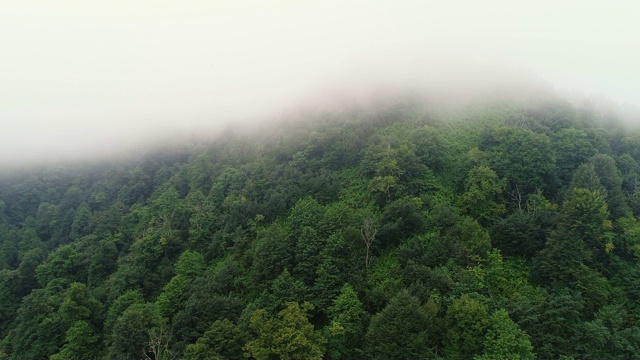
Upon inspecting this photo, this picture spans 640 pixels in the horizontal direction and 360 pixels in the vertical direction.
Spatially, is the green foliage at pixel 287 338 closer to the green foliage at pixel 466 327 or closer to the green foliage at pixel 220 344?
the green foliage at pixel 220 344

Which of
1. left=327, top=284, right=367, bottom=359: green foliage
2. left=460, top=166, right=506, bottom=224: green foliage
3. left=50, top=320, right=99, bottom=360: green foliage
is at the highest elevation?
left=460, top=166, right=506, bottom=224: green foliage

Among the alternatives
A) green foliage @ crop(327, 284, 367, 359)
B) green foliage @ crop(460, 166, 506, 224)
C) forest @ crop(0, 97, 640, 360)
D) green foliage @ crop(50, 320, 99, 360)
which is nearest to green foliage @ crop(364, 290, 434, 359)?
forest @ crop(0, 97, 640, 360)

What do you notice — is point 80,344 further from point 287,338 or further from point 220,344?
point 287,338

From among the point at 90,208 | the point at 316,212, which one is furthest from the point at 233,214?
the point at 90,208

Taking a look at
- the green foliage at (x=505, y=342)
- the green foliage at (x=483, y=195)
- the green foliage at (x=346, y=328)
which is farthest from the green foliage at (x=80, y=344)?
the green foliage at (x=483, y=195)

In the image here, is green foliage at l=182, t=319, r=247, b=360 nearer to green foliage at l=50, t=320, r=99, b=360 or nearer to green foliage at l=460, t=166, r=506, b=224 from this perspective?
green foliage at l=50, t=320, r=99, b=360

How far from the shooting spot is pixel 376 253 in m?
50.0

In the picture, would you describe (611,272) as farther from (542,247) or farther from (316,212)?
(316,212)

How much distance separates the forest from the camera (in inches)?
1398

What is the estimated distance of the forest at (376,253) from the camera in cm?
3550

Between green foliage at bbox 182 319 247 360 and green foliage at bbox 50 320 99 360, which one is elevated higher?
green foliage at bbox 182 319 247 360

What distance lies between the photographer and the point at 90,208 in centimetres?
10262

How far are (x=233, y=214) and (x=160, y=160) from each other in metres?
68.2

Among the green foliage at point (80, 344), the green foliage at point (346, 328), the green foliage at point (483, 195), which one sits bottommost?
the green foliage at point (80, 344)
